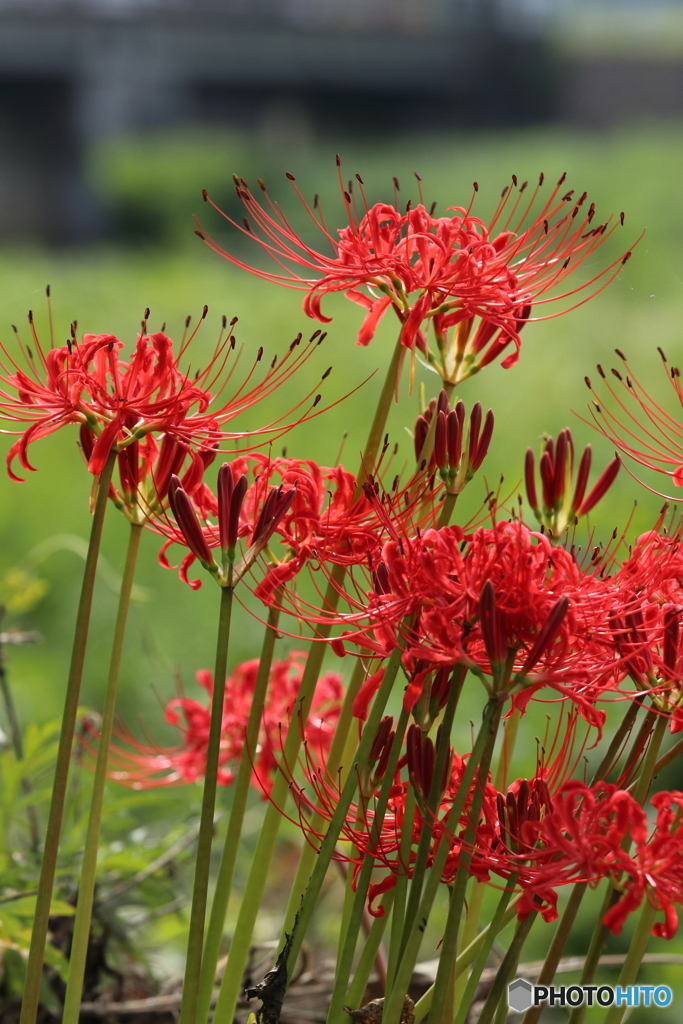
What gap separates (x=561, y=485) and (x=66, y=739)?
1.05 ft

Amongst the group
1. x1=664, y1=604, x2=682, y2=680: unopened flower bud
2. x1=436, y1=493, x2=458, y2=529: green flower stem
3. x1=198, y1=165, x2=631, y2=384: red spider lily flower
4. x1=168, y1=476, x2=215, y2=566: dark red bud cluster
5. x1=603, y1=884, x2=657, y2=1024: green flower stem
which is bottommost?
x1=603, y1=884, x2=657, y2=1024: green flower stem

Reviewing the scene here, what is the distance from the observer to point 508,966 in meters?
0.54

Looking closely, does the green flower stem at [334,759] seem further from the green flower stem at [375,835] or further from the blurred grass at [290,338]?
the blurred grass at [290,338]

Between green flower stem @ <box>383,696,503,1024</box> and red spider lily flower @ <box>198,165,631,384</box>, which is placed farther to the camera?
red spider lily flower @ <box>198,165,631,384</box>

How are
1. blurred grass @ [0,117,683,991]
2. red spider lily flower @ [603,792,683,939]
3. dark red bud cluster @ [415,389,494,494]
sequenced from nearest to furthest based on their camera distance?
red spider lily flower @ [603,792,683,939]
dark red bud cluster @ [415,389,494,494]
blurred grass @ [0,117,683,991]

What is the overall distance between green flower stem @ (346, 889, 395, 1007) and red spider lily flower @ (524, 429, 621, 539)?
0.79ft

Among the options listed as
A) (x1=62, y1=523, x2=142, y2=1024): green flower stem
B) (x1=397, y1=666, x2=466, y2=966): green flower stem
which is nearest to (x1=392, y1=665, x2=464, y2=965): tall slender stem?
(x1=397, y1=666, x2=466, y2=966): green flower stem

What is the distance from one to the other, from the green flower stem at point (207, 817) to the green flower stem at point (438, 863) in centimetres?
10

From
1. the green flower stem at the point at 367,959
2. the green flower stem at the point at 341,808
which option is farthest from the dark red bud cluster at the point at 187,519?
the green flower stem at the point at 367,959

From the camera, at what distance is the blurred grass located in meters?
1.76

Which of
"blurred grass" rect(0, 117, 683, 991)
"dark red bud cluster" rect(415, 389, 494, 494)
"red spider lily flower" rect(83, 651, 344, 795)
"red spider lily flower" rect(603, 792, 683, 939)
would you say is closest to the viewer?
"red spider lily flower" rect(603, 792, 683, 939)

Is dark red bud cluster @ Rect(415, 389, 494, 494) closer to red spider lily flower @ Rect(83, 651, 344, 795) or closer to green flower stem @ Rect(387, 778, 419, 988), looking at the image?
green flower stem @ Rect(387, 778, 419, 988)

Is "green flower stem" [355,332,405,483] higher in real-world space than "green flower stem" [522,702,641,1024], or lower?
higher

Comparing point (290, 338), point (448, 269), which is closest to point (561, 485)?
point (448, 269)
